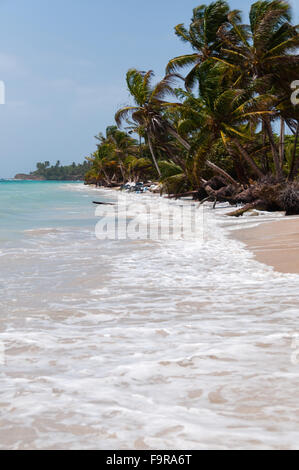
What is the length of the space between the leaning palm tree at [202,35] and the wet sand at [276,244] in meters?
16.0

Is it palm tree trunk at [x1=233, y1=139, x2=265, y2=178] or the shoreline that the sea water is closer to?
the shoreline

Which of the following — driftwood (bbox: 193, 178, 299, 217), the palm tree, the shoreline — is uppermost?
the palm tree

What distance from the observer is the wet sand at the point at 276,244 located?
21.7ft

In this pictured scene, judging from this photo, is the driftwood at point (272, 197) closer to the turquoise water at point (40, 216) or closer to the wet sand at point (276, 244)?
the wet sand at point (276, 244)

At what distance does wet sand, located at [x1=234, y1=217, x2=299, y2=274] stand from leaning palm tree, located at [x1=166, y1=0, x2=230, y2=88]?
631 inches

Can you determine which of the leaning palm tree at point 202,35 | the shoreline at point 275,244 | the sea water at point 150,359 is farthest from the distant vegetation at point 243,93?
the sea water at point 150,359

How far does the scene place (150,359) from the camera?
3.03 meters

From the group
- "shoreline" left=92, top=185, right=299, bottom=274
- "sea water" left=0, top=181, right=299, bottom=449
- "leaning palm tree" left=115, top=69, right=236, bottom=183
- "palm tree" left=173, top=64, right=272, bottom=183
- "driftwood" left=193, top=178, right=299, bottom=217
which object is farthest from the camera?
"leaning palm tree" left=115, top=69, right=236, bottom=183

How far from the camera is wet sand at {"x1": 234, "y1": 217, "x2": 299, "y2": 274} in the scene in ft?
21.7

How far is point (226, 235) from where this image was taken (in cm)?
1102

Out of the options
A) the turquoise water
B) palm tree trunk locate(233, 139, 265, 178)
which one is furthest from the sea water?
palm tree trunk locate(233, 139, 265, 178)

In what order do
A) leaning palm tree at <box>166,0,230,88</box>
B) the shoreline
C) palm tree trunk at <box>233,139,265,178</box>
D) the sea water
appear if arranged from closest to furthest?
the sea water, the shoreline, palm tree trunk at <box>233,139,265,178</box>, leaning palm tree at <box>166,0,230,88</box>
